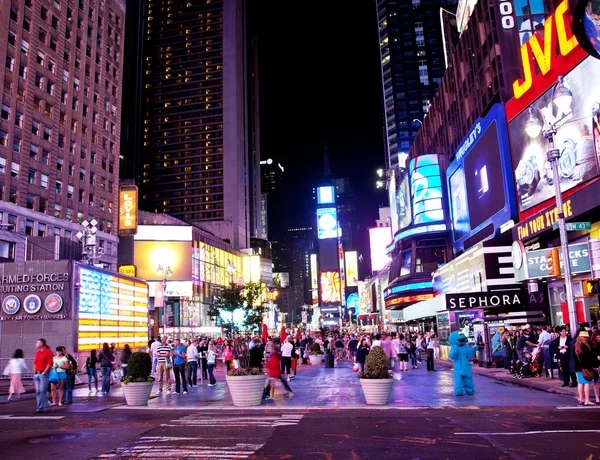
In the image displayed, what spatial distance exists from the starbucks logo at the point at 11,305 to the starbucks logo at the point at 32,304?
46 cm

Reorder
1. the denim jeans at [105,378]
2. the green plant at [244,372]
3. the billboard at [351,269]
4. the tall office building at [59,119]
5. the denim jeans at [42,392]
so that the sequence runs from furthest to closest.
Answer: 1. the billboard at [351,269]
2. the tall office building at [59,119]
3. the denim jeans at [105,378]
4. the denim jeans at [42,392]
5. the green plant at [244,372]

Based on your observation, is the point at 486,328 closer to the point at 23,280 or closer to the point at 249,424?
the point at 249,424

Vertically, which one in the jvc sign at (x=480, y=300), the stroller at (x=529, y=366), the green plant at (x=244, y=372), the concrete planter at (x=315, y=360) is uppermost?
the jvc sign at (x=480, y=300)

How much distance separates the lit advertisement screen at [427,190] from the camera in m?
58.0

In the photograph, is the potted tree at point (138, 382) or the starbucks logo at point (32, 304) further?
the starbucks logo at point (32, 304)

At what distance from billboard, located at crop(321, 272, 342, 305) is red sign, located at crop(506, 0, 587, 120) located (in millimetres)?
118627

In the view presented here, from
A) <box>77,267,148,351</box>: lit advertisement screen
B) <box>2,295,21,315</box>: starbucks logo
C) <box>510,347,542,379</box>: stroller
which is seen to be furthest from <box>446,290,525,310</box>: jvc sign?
<box>2,295,21,315</box>: starbucks logo

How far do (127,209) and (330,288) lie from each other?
91.1 m

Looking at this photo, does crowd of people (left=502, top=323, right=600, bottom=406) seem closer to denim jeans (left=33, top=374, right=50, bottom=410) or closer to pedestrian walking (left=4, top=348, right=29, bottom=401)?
denim jeans (left=33, top=374, right=50, bottom=410)

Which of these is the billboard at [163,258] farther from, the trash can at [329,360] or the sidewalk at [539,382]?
the sidewalk at [539,382]

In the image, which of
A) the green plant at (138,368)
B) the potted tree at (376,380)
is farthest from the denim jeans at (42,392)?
the potted tree at (376,380)

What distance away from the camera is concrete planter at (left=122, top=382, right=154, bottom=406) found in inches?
596

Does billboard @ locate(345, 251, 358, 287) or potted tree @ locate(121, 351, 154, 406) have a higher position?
billboard @ locate(345, 251, 358, 287)

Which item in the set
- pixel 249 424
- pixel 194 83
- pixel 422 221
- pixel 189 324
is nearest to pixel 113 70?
pixel 189 324
